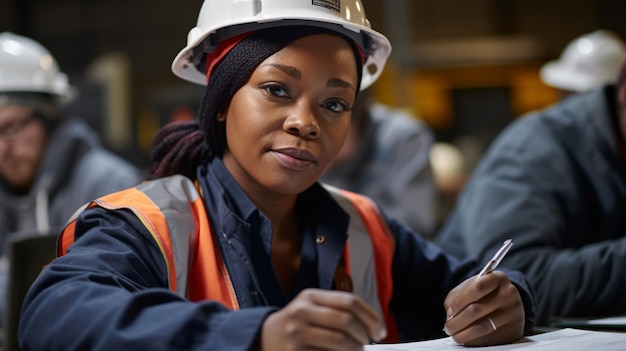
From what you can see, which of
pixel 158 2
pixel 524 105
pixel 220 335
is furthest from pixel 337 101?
pixel 158 2

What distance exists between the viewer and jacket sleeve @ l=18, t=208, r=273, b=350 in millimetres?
1037

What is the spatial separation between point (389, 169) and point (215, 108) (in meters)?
2.73

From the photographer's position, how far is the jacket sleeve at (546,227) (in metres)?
1.98

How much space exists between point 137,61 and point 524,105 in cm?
526

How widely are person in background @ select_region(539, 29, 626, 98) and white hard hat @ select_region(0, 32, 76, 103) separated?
342 centimetres

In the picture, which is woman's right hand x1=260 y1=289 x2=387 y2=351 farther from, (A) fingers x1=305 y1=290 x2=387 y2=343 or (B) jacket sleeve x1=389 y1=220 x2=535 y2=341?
(B) jacket sleeve x1=389 y1=220 x2=535 y2=341

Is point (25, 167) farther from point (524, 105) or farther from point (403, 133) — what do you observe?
point (524, 105)

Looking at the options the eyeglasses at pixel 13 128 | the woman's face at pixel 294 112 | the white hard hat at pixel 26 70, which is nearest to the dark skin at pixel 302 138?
the woman's face at pixel 294 112

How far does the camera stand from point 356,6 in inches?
63.8

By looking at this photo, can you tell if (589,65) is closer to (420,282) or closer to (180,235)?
(420,282)

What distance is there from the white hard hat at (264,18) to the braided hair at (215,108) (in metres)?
0.02

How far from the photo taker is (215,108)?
5.18 feet

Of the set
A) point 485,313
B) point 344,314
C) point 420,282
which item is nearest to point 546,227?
point 420,282

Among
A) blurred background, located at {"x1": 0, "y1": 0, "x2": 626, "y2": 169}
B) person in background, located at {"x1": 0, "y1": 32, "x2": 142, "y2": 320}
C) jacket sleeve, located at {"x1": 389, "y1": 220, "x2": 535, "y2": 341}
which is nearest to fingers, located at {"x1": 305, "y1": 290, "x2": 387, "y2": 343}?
jacket sleeve, located at {"x1": 389, "y1": 220, "x2": 535, "y2": 341}
